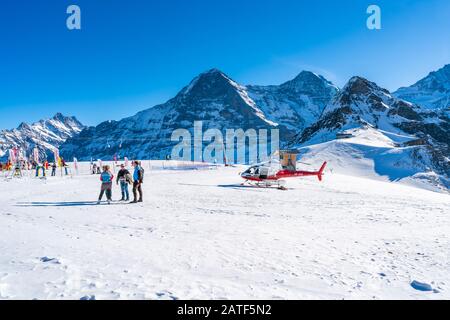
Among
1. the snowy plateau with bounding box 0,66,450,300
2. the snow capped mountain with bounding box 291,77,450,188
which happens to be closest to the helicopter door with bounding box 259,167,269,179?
the snowy plateau with bounding box 0,66,450,300

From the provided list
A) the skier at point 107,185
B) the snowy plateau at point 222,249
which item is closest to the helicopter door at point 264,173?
the snowy plateau at point 222,249

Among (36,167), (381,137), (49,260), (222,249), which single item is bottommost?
(222,249)

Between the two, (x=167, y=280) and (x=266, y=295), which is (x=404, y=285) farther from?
(x=167, y=280)

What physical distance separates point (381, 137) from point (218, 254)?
144 metres

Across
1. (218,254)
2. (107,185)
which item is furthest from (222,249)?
(107,185)

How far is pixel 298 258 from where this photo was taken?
6953mm

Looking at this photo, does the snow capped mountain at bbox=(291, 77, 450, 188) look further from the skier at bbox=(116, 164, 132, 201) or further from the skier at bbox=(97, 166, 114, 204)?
the skier at bbox=(97, 166, 114, 204)

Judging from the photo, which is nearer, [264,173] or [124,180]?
[124,180]

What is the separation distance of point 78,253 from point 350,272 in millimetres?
5559

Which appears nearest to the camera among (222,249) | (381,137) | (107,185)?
(222,249)

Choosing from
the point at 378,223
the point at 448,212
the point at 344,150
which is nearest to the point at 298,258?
the point at 378,223

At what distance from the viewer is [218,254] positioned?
7.04 m

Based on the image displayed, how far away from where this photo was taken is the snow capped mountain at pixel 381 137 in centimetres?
8788

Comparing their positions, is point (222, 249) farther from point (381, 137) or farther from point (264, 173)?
point (381, 137)
